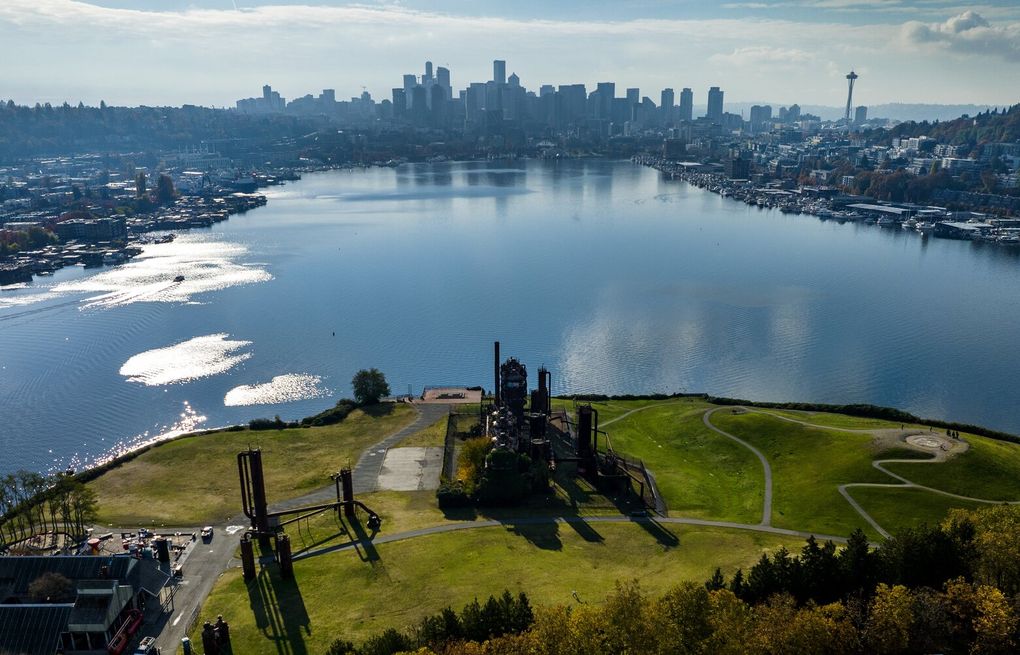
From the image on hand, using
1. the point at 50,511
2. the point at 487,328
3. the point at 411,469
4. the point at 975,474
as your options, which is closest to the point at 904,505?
the point at 975,474

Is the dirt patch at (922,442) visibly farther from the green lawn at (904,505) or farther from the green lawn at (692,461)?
the green lawn at (692,461)

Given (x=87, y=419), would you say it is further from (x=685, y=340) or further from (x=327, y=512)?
(x=685, y=340)

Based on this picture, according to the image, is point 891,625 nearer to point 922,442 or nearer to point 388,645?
point 388,645

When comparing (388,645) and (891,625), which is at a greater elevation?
(891,625)

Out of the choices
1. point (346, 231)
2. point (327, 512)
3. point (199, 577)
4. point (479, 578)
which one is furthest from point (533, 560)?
point (346, 231)

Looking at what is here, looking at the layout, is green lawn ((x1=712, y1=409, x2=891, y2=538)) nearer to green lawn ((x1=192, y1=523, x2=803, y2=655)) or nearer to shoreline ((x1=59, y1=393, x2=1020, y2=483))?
green lawn ((x1=192, y1=523, x2=803, y2=655))
